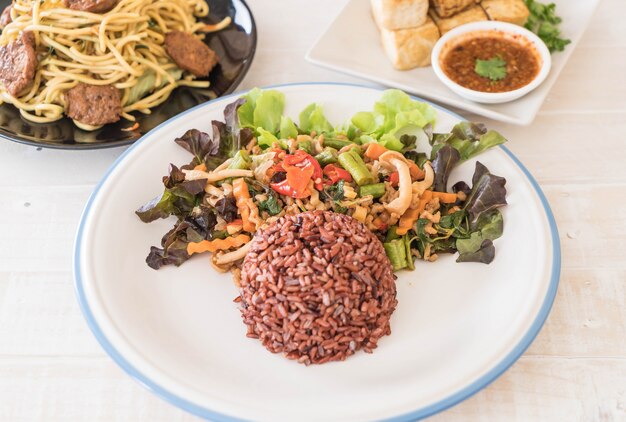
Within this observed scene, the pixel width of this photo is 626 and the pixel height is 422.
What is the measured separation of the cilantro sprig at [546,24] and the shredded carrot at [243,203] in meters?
2.31

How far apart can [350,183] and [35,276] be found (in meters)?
1.59

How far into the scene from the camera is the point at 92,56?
12.4ft

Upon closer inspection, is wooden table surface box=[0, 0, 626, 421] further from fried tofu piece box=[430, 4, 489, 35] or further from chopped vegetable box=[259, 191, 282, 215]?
chopped vegetable box=[259, 191, 282, 215]

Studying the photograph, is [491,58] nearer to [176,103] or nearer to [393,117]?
[393,117]

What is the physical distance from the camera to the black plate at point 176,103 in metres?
3.36

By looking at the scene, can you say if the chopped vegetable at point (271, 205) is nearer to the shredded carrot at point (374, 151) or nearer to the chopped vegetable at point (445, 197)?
the shredded carrot at point (374, 151)

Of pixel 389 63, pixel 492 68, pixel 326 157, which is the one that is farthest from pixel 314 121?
pixel 492 68

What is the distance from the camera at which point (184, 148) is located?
3.18 meters

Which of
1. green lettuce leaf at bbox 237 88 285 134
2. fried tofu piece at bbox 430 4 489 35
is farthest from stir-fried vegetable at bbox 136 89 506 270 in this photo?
fried tofu piece at bbox 430 4 489 35

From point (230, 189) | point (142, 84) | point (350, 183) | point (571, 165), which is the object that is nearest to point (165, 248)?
point (230, 189)

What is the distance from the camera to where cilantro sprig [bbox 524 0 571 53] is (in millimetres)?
3955

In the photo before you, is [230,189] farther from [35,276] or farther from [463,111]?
[463,111]

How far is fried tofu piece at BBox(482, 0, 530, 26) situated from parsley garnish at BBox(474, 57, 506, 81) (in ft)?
1.19

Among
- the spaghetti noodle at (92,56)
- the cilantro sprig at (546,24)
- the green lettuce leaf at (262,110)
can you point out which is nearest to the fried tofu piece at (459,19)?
the cilantro sprig at (546,24)
